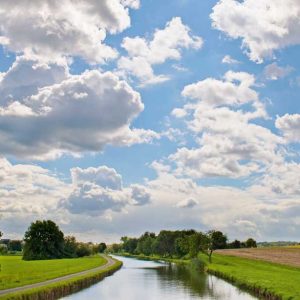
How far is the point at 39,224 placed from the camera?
156 m

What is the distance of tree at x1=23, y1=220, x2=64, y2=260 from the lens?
151m

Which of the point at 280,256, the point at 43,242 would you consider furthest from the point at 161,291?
the point at 43,242

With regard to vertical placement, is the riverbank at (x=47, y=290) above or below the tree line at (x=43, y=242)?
below

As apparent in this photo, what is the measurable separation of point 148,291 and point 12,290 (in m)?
20.1

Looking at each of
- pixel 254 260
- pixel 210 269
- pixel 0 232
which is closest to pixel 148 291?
pixel 0 232

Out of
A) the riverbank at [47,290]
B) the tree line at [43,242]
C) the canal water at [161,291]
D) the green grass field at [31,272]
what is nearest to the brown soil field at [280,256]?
the canal water at [161,291]

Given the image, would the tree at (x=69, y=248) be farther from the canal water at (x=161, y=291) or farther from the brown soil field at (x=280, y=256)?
the canal water at (x=161, y=291)

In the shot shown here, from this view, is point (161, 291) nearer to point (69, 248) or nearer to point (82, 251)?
point (69, 248)

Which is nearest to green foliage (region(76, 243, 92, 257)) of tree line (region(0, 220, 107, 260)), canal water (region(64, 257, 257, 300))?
tree line (region(0, 220, 107, 260))

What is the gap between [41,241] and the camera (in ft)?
502

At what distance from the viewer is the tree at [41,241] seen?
151 metres

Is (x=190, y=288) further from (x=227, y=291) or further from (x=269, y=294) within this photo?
(x=269, y=294)

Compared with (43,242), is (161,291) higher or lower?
lower

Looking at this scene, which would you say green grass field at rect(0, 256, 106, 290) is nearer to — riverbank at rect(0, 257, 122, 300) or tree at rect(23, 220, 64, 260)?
riverbank at rect(0, 257, 122, 300)
